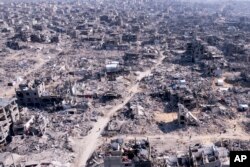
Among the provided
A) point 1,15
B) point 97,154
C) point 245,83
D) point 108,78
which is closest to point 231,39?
point 245,83

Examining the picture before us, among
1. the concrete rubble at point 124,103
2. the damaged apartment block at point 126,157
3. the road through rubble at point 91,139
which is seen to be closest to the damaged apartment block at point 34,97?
the concrete rubble at point 124,103

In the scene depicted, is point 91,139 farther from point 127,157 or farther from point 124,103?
point 124,103

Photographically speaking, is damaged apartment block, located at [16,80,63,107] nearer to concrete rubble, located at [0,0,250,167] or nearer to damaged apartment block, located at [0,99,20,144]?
concrete rubble, located at [0,0,250,167]

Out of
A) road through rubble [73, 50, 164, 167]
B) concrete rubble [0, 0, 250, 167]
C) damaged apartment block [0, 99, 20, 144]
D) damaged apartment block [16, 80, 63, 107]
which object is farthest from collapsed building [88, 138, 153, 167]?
damaged apartment block [16, 80, 63, 107]

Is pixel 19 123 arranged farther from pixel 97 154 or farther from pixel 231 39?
pixel 231 39

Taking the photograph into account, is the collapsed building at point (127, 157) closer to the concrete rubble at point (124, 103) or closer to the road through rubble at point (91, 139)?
the concrete rubble at point (124, 103)

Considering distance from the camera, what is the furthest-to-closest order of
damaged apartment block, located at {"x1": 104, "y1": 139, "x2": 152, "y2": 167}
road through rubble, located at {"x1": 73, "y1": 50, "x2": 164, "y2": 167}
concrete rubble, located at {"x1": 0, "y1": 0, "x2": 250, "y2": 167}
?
road through rubble, located at {"x1": 73, "y1": 50, "x2": 164, "y2": 167} < concrete rubble, located at {"x1": 0, "y1": 0, "x2": 250, "y2": 167} < damaged apartment block, located at {"x1": 104, "y1": 139, "x2": 152, "y2": 167}
